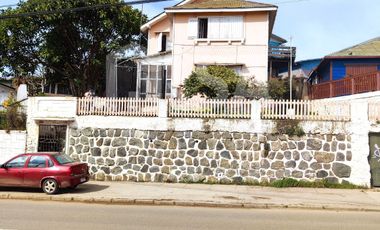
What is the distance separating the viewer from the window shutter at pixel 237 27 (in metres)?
20.9

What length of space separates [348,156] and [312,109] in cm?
213

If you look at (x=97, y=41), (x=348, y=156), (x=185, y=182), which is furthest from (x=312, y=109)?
(x=97, y=41)

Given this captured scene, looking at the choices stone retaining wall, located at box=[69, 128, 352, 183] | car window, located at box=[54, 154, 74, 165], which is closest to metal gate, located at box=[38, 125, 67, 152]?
stone retaining wall, located at box=[69, 128, 352, 183]

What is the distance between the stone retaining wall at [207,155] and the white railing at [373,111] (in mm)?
1184

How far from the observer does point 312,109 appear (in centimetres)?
1404

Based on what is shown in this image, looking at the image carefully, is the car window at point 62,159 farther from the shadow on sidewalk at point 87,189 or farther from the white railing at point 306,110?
the white railing at point 306,110

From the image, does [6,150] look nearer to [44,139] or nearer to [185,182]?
[44,139]

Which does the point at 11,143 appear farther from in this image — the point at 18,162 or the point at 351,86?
the point at 351,86

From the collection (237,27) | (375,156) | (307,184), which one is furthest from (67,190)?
(237,27)

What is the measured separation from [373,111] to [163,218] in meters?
9.17

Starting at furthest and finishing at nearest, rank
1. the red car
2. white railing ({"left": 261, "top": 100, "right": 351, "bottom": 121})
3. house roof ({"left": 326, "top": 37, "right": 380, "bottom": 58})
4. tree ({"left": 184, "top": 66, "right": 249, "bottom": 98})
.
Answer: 1. house roof ({"left": 326, "top": 37, "right": 380, "bottom": 58})
2. tree ({"left": 184, "top": 66, "right": 249, "bottom": 98})
3. white railing ({"left": 261, "top": 100, "right": 351, "bottom": 121})
4. the red car

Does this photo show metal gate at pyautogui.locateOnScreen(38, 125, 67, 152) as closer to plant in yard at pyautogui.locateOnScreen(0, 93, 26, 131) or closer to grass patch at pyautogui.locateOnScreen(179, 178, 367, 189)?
plant in yard at pyautogui.locateOnScreen(0, 93, 26, 131)

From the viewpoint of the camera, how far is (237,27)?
20.9 meters

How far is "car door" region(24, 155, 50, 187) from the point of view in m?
12.3
